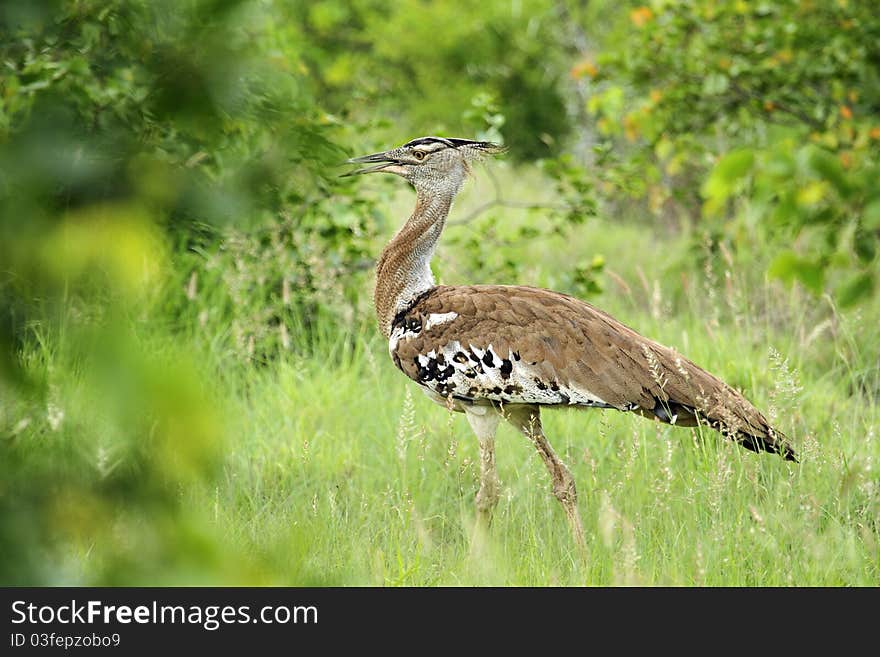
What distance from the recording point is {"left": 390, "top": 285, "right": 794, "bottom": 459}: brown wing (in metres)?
3.74

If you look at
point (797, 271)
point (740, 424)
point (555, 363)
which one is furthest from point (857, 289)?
point (555, 363)

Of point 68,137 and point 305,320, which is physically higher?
point 305,320

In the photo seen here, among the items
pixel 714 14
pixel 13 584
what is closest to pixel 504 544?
pixel 13 584

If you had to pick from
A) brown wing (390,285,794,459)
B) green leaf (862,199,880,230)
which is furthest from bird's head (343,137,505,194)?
green leaf (862,199,880,230)

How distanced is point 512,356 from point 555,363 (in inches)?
6.4

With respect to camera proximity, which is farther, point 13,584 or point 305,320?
point 305,320

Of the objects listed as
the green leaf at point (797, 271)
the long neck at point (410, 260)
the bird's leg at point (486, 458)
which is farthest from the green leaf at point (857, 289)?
the long neck at point (410, 260)

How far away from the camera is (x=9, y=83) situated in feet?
7.73

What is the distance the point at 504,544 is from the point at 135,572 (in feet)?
9.86

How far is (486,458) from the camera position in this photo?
4.12m

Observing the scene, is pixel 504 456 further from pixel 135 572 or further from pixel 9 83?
pixel 135 572

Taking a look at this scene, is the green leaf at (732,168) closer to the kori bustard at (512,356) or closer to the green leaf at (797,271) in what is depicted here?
the green leaf at (797,271)

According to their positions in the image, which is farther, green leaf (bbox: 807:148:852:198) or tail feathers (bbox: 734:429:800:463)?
tail feathers (bbox: 734:429:800:463)

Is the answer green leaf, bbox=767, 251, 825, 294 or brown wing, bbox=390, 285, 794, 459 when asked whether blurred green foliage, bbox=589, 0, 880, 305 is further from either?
green leaf, bbox=767, 251, 825, 294
